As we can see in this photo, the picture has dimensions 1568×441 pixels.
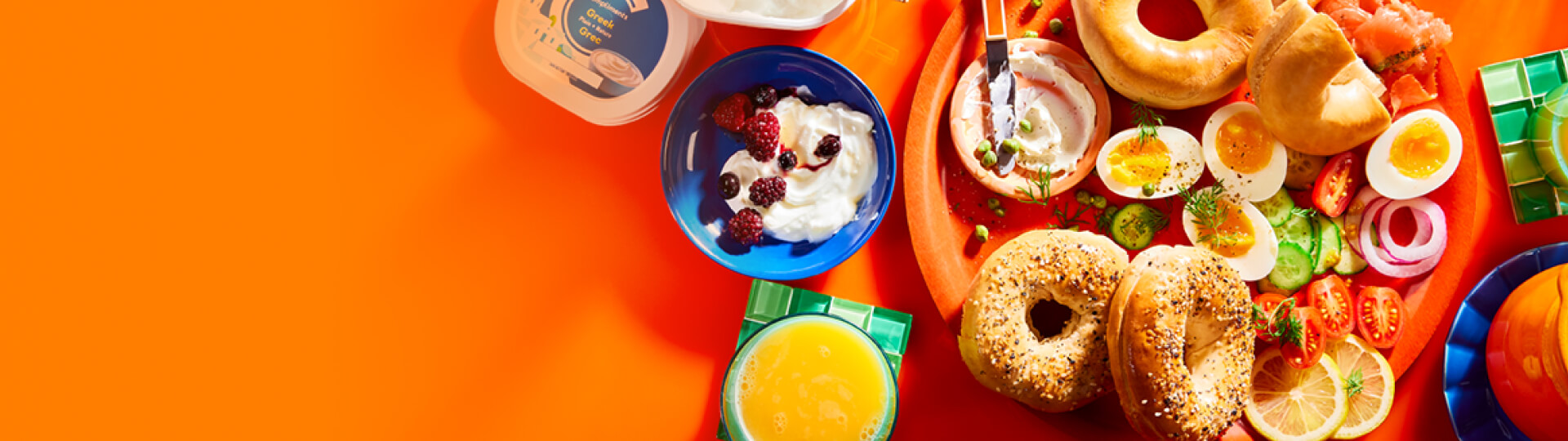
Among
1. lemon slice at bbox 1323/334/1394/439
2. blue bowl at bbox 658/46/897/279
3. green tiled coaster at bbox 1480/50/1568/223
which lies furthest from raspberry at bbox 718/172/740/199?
green tiled coaster at bbox 1480/50/1568/223

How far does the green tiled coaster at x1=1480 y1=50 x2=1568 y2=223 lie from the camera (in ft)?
7.22

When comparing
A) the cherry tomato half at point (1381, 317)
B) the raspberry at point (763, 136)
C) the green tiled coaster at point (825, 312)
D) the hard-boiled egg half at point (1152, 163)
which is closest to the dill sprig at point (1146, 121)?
the hard-boiled egg half at point (1152, 163)

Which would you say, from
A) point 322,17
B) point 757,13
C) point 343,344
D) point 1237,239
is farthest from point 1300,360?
point 322,17

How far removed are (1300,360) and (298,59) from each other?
3703 mm

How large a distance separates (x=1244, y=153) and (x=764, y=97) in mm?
1528

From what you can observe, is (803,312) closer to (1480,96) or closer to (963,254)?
(963,254)

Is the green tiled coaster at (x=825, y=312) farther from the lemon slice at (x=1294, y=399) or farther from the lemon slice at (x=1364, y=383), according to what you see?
the lemon slice at (x=1364, y=383)

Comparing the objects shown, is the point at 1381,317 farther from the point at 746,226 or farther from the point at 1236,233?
the point at 746,226

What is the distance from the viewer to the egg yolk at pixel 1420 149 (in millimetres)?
2125

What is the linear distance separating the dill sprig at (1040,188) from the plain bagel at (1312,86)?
26.0 inches

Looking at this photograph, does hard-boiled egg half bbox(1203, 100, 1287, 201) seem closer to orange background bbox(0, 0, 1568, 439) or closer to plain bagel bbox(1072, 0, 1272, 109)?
plain bagel bbox(1072, 0, 1272, 109)

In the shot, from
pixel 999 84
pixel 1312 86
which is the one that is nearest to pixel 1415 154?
pixel 1312 86

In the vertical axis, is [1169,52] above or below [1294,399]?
above

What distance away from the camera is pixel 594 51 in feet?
8.15
